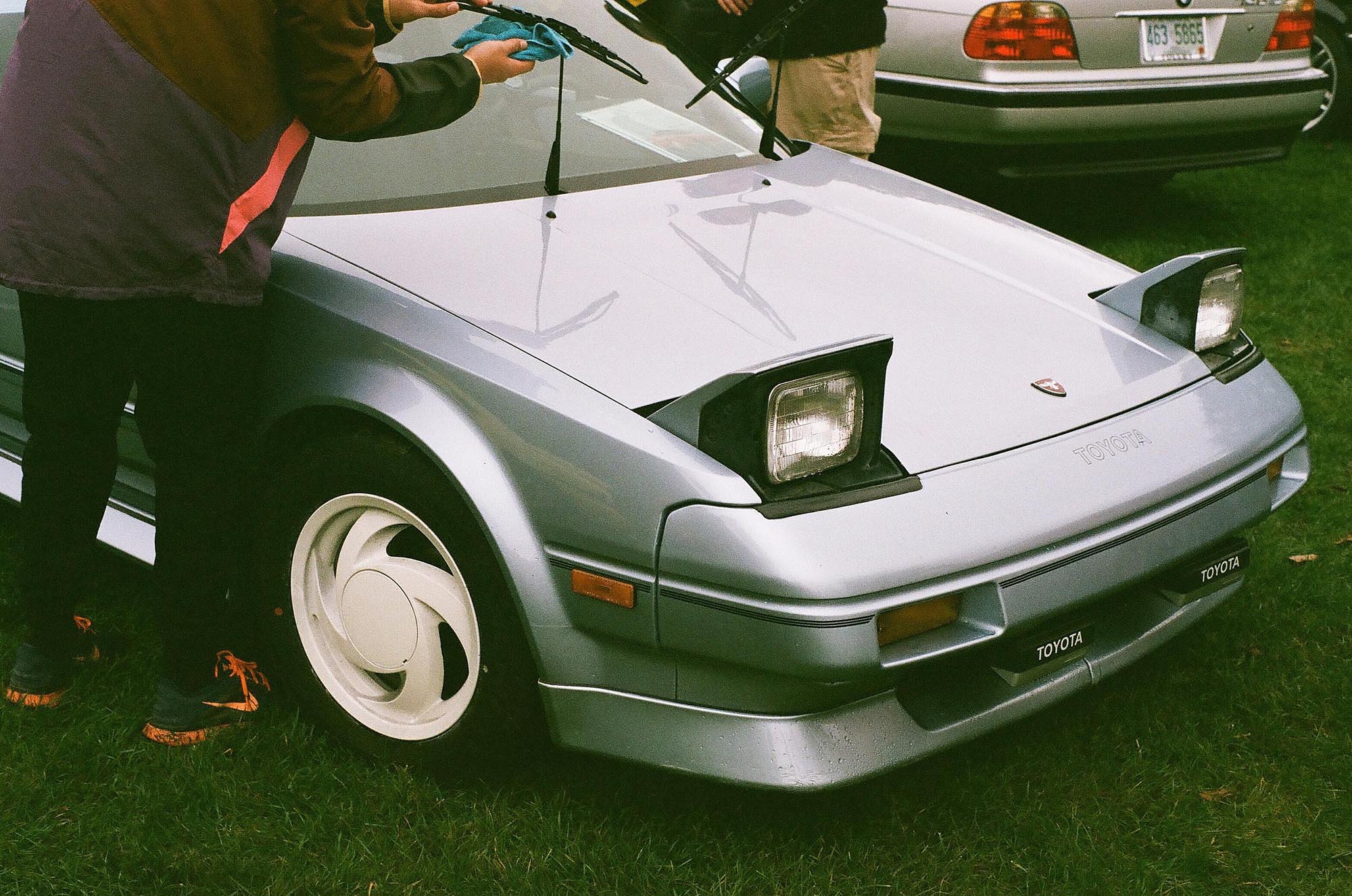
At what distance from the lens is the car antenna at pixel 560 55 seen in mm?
2627

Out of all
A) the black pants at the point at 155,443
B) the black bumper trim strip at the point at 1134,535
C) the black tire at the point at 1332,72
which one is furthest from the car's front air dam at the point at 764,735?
the black tire at the point at 1332,72

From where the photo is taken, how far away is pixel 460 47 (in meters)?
2.55

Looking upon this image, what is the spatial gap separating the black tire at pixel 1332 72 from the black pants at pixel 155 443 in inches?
275

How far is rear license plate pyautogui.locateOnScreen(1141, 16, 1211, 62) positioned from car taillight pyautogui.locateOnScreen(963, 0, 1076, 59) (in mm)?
364

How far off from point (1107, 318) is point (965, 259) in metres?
0.30

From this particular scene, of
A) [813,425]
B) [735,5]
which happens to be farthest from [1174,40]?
[813,425]

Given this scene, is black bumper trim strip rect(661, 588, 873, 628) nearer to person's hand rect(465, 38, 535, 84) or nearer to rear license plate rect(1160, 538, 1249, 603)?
rear license plate rect(1160, 538, 1249, 603)

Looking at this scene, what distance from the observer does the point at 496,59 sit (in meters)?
2.40

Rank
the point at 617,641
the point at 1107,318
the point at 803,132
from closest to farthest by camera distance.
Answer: the point at 617,641, the point at 1107,318, the point at 803,132

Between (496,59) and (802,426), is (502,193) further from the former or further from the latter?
(802,426)

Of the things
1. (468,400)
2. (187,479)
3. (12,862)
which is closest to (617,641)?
(468,400)

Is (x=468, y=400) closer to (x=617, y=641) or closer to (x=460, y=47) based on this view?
(x=617, y=641)

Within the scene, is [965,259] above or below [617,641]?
above

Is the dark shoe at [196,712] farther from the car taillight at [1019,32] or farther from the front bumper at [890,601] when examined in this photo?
the car taillight at [1019,32]
